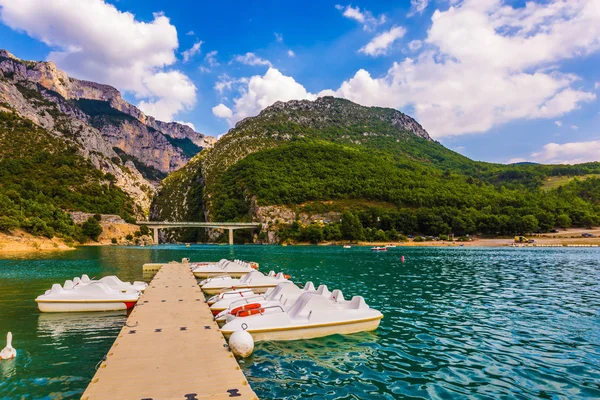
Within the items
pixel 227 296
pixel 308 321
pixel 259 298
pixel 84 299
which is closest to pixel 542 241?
pixel 259 298

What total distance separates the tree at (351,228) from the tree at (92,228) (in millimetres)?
79579

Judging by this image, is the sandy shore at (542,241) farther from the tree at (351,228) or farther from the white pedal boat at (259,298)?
the white pedal boat at (259,298)

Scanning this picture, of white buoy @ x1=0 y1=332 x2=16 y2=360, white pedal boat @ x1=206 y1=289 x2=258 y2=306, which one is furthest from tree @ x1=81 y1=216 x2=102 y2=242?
white buoy @ x1=0 y1=332 x2=16 y2=360

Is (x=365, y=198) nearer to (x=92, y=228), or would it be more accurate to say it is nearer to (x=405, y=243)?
(x=405, y=243)

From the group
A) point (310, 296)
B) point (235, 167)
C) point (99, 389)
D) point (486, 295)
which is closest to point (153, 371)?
point (99, 389)

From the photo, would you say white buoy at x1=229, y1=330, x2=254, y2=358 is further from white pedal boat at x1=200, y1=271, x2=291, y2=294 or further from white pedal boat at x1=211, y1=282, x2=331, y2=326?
white pedal boat at x1=200, y1=271, x2=291, y2=294

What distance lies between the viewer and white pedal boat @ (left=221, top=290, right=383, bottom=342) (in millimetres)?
14406

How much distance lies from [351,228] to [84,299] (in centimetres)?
10800

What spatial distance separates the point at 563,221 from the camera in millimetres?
127812

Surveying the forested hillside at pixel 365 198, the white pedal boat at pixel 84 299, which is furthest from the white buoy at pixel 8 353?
the forested hillside at pixel 365 198

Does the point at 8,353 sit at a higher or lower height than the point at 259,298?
lower

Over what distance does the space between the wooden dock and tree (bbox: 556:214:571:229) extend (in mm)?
149161

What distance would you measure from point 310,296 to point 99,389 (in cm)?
952

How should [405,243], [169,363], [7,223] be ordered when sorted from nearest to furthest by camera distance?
[169,363] < [7,223] < [405,243]
